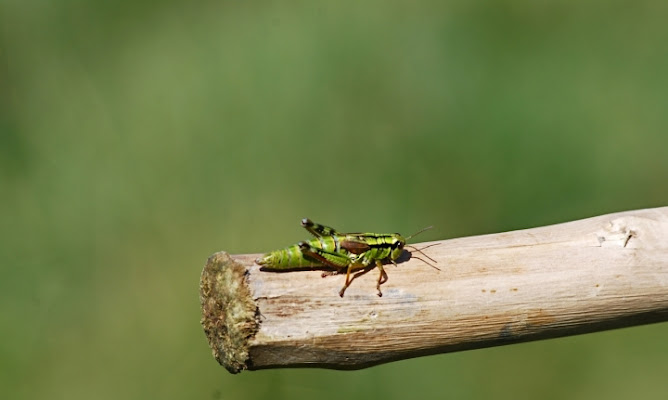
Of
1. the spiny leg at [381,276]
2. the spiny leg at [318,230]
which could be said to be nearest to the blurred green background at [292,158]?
the spiny leg at [318,230]

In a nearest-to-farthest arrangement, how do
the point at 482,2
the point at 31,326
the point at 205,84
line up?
the point at 31,326
the point at 205,84
the point at 482,2

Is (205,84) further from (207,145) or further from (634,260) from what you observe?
(634,260)

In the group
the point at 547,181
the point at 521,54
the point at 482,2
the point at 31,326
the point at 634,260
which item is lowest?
the point at 31,326

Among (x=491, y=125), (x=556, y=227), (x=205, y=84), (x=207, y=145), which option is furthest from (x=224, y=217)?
(x=556, y=227)

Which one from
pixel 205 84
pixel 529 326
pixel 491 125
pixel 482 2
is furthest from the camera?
pixel 482 2

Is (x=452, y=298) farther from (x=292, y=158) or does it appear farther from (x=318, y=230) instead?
(x=292, y=158)

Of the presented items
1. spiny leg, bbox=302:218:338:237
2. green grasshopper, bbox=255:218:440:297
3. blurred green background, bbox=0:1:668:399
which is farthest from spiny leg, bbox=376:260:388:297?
blurred green background, bbox=0:1:668:399

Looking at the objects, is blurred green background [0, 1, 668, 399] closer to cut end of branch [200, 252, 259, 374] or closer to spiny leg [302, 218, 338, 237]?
spiny leg [302, 218, 338, 237]
